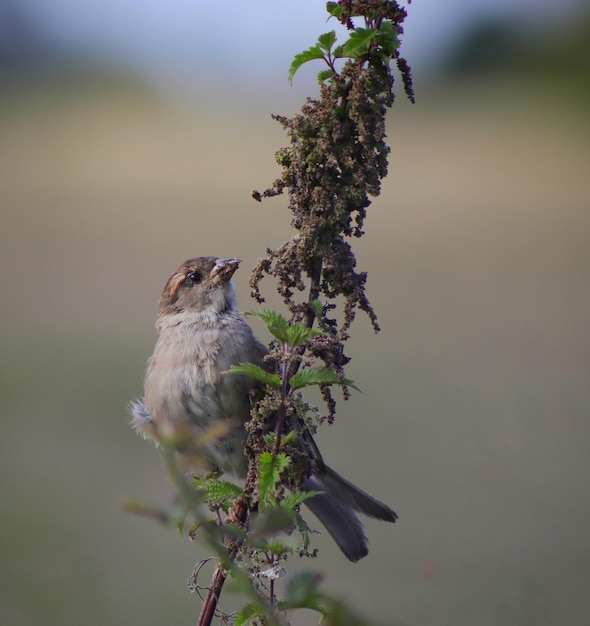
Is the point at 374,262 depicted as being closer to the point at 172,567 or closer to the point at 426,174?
the point at 426,174

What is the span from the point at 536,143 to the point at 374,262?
3964mm

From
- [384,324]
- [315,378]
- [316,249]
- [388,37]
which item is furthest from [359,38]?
[384,324]

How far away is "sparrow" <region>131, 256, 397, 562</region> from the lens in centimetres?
243

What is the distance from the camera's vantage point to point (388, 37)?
131 centimetres

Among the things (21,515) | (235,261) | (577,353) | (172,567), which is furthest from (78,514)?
(577,353)

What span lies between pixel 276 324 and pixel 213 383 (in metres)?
1.32

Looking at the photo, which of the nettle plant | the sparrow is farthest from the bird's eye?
the nettle plant

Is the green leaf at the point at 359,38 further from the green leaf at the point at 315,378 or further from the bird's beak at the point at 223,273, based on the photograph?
the bird's beak at the point at 223,273

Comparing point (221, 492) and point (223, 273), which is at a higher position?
point (223, 273)

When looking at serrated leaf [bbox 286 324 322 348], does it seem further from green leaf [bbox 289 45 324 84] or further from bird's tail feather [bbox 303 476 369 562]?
bird's tail feather [bbox 303 476 369 562]

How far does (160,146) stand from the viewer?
12516 millimetres

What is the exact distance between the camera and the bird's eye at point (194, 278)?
3.10 meters

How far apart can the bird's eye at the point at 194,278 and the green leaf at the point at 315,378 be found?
5.72 ft

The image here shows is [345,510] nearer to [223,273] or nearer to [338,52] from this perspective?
[223,273]
